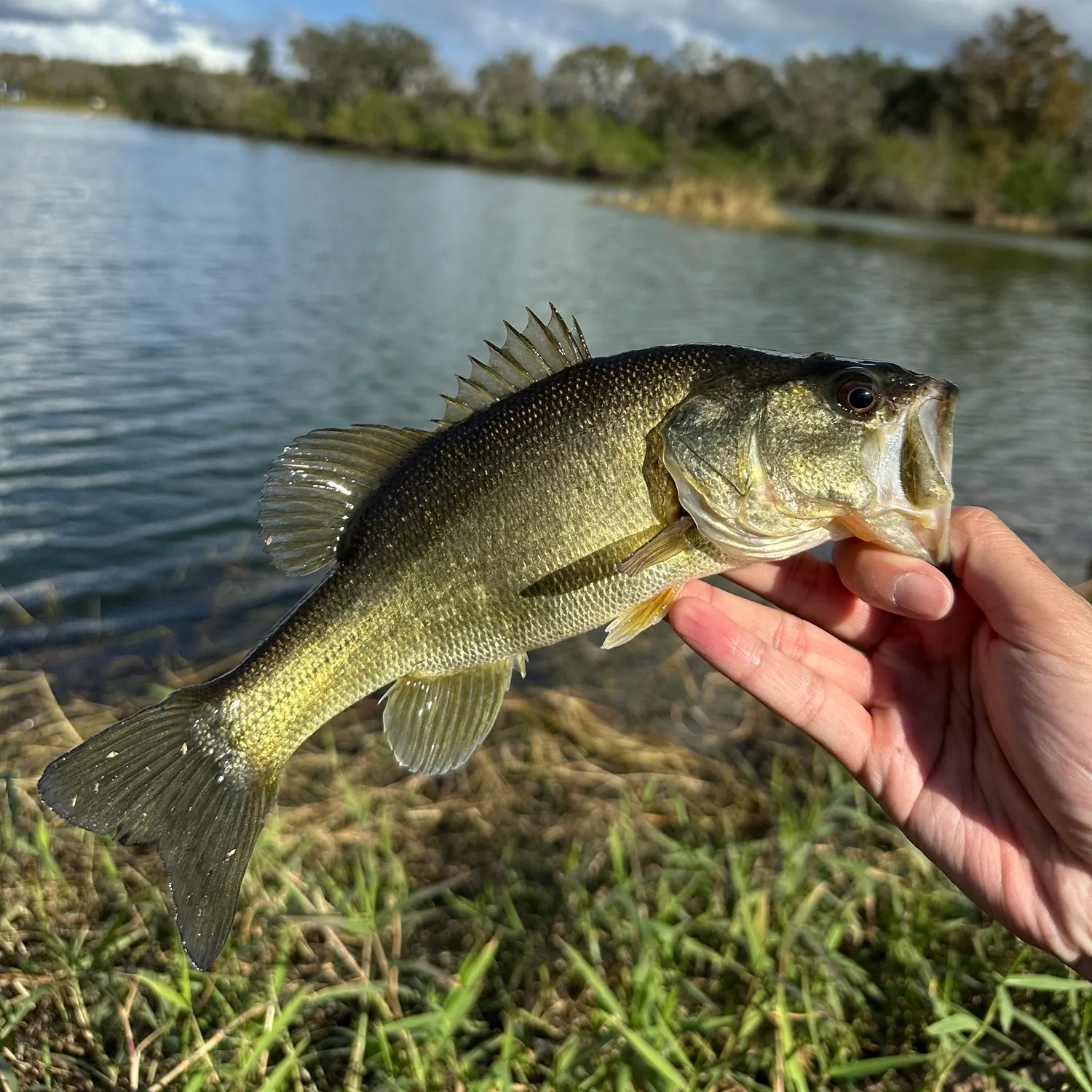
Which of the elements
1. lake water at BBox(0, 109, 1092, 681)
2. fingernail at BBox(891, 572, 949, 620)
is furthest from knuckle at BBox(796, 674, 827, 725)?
lake water at BBox(0, 109, 1092, 681)

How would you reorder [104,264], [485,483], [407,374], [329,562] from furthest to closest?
[104,264] → [407,374] → [329,562] → [485,483]

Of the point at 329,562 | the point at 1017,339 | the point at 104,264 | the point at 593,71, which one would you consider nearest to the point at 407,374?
the point at 104,264

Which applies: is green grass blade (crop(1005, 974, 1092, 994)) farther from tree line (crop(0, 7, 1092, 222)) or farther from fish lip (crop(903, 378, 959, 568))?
tree line (crop(0, 7, 1092, 222))

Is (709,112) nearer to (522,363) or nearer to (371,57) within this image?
(371,57)

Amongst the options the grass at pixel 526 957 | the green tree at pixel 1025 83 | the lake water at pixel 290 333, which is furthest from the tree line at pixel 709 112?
the grass at pixel 526 957

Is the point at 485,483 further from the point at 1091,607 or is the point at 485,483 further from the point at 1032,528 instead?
the point at 1032,528

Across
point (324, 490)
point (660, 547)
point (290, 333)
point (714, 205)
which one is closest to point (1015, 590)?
point (660, 547)
